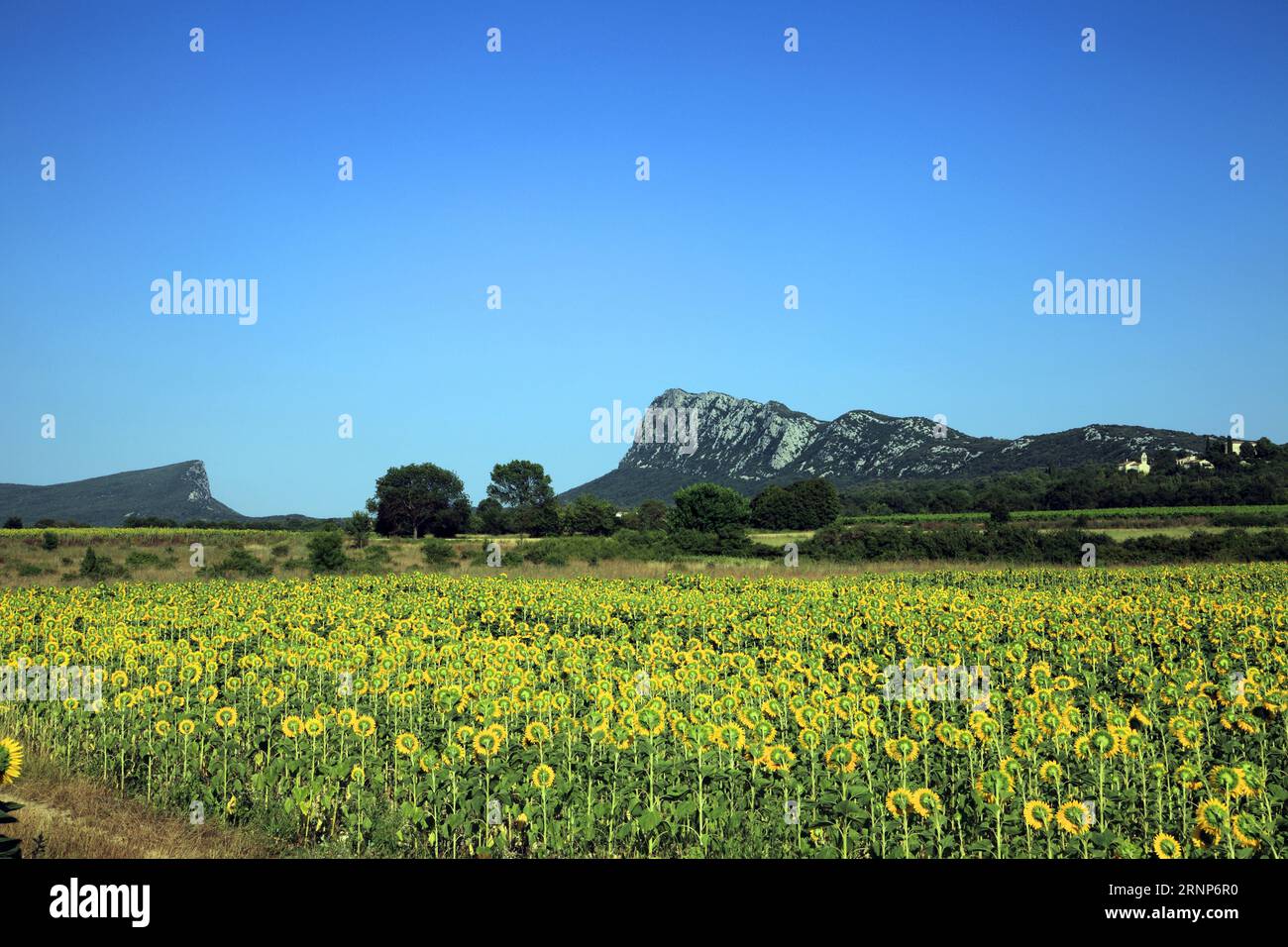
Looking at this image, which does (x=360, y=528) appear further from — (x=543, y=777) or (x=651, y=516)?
(x=543, y=777)

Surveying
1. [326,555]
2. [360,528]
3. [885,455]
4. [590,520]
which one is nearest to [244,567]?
[326,555]

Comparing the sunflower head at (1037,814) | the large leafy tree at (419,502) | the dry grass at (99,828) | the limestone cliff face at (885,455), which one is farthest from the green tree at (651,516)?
the sunflower head at (1037,814)

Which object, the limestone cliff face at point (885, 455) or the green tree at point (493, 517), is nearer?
the green tree at point (493, 517)

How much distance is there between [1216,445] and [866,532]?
68017mm

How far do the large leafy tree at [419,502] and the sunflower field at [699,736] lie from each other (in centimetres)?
7893

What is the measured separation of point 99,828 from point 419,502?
90746mm

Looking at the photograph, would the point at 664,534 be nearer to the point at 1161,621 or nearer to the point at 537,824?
the point at 1161,621

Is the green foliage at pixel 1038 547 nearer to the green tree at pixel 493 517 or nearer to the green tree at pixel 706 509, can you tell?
the green tree at pixel 706 509

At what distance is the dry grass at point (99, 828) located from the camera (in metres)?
7.99

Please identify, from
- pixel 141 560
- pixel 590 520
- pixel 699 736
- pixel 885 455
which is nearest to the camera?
pixel 699 736

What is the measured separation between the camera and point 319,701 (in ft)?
Result: 41.2

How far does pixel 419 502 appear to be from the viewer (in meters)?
97.8

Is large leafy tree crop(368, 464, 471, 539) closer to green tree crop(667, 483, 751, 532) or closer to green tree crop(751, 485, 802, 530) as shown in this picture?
green tree crop(751, 485, 802, 530)
